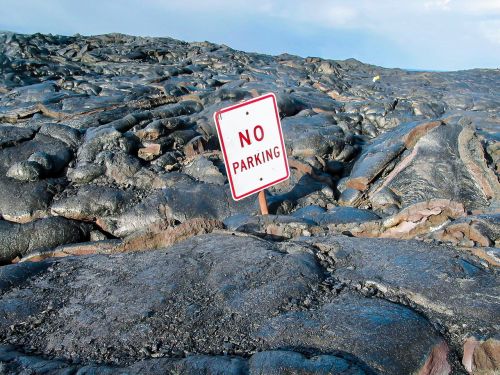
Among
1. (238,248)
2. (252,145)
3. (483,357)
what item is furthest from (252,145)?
(483,357)

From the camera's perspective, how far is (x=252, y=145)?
154 inches

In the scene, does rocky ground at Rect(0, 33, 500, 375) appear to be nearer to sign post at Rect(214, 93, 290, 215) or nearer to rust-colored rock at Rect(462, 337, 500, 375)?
rust-colored rock at Rect(462, 337, 500, 375)

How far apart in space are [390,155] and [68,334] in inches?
173

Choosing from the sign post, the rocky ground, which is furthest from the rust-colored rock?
the sign post

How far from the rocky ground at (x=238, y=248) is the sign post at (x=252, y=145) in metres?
0.34

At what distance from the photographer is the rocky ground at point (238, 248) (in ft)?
6.93

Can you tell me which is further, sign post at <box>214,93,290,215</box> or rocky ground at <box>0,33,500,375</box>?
sign post at <box>214,93,290,215</box>

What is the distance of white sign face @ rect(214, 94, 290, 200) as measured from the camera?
3.78 meters

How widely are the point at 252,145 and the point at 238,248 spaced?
1174mm

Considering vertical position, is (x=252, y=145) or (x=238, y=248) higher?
(x=252, y=145)

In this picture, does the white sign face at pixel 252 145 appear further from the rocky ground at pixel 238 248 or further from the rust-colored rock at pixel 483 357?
the rust-colored rock at pixel 483 357

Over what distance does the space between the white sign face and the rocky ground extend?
0.34m

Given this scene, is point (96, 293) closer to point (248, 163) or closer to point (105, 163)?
point (248, 163)

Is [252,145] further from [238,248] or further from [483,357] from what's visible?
[483,357]
